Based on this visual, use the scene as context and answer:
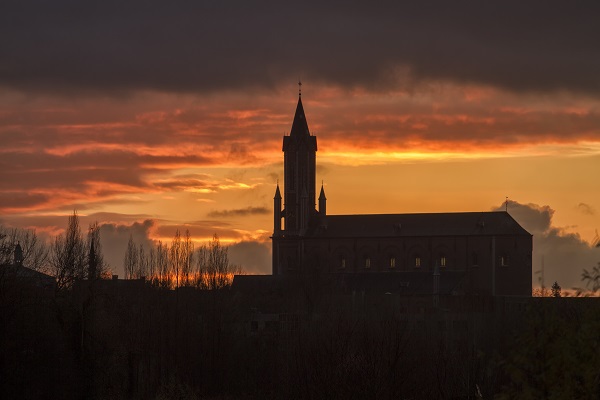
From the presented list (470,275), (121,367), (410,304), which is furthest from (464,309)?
(121,367)

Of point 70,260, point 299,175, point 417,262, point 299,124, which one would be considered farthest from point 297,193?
point 70,260

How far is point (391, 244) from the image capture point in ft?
347

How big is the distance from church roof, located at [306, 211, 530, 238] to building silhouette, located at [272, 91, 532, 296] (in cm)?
8

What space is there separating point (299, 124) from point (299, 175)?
17.3 feet

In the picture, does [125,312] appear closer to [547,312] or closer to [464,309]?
[464,309]

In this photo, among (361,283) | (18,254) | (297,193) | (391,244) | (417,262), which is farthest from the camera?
(297,193)

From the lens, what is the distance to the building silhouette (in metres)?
99.8

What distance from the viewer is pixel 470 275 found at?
329 feet

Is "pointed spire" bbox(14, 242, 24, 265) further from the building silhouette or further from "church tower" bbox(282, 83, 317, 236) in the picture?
"church tower" bbox(282, 83, 317, 236)

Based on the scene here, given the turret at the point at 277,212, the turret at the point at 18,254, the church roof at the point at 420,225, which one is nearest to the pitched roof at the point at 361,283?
the church roof at the point at 420,225

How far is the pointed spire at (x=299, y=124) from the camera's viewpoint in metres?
111

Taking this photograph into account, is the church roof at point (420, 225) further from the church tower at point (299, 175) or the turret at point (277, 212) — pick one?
the turret at point (277, 212)

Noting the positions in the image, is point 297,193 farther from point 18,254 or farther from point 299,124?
point 18,254

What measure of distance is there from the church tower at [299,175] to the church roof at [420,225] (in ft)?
7.20
